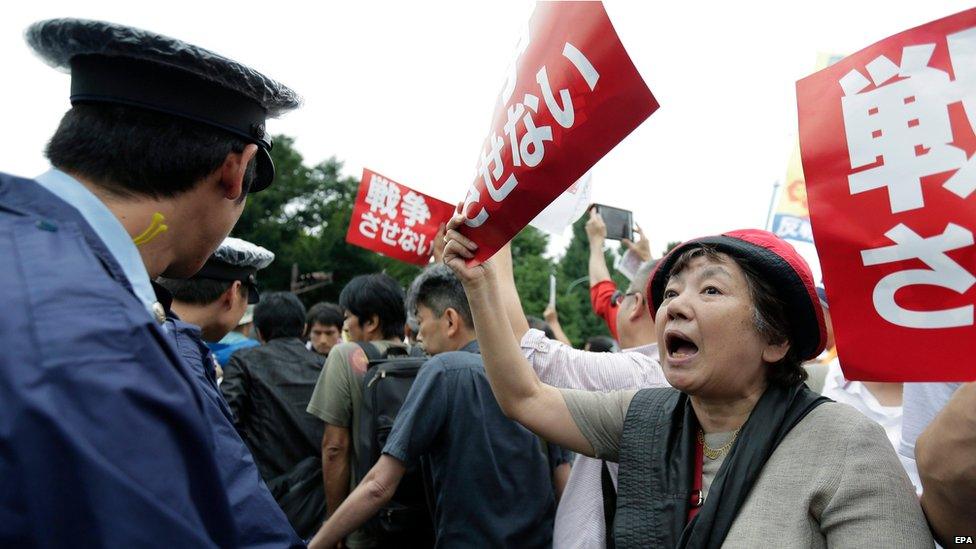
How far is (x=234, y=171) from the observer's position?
1.57 meters

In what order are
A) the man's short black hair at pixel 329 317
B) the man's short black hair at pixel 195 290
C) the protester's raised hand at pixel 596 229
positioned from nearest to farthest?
the man's short black hair at pixel 195 290 → the protester's raised hand at pixel 596 229 → the man's short black hair at pixel 329 317

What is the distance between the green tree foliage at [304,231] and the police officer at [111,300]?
131ft

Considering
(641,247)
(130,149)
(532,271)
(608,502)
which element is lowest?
(532,271)

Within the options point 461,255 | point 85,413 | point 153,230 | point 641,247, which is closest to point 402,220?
point 641,247

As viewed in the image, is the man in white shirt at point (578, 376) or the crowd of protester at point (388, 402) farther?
the man in white shirt at point (578, 376)

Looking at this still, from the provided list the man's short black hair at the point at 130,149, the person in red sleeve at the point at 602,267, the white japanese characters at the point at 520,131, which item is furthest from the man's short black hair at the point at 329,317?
the man's short black hair at the point at 130,149

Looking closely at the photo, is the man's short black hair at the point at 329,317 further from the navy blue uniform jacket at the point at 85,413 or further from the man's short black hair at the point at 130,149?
the navy blue uniform jacket at the point at 85,413

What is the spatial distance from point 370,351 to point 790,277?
2743mm

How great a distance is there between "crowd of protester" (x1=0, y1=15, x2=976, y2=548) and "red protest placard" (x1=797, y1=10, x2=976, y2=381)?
0.55ft

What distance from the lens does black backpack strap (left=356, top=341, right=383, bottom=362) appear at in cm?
420

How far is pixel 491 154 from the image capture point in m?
2.10

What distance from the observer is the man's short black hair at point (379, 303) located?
4.57m

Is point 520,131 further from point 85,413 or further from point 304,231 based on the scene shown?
point 304,231

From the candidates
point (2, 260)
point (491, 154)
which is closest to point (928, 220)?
point (491, 154)
